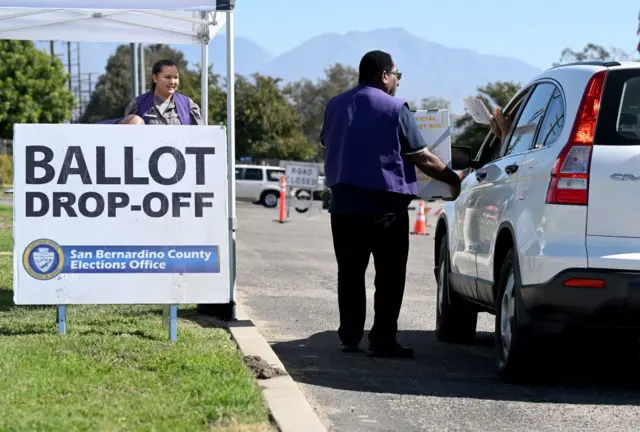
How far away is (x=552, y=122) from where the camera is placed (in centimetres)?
664

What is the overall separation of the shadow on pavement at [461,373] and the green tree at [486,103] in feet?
198

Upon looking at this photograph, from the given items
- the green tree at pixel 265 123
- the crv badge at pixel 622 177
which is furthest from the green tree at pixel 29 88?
the crv badge at pixel 622 177

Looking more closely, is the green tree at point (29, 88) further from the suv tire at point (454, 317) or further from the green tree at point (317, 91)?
the green tree at point (317, 91)

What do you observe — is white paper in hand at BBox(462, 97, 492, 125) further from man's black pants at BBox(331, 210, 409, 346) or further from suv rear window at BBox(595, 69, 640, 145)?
suv rear window at BBox(595, 69, 640, 145)

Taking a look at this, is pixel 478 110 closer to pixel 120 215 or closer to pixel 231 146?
pixel 231 146

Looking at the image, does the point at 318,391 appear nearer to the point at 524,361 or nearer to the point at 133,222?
the point at 524,361

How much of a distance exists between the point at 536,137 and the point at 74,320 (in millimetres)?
3608

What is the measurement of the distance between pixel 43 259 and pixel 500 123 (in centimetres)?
332

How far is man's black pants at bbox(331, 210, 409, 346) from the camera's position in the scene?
7.75 meters

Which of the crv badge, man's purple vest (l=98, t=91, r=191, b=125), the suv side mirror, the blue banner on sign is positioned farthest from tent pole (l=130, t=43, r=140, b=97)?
the crv badge

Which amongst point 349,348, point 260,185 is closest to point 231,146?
point 349,348

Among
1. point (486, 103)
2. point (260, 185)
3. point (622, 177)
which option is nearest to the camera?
point (622, 177)

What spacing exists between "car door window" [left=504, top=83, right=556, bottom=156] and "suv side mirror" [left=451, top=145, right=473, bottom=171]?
48 cm

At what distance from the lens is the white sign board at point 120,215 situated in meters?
7.30
